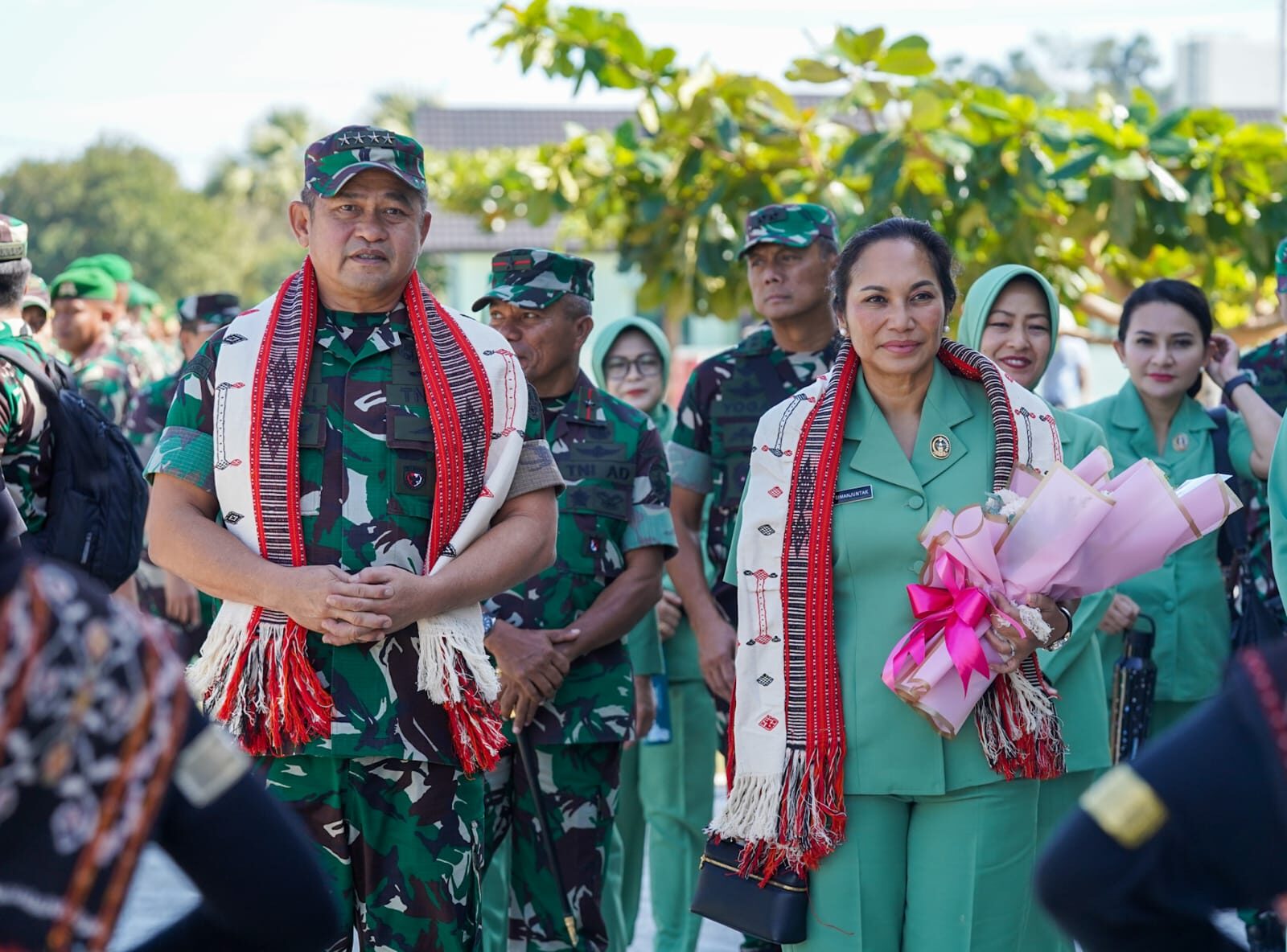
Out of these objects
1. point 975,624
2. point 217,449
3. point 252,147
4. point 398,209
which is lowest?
point 975,624

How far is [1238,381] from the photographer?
6.08 m

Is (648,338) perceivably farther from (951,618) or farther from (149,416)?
(951,618)

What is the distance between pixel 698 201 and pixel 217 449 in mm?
5878

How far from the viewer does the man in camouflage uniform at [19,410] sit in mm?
4812

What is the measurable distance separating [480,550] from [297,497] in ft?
1.45

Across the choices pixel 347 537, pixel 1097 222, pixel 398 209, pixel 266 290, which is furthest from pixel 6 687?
pixel 266 290

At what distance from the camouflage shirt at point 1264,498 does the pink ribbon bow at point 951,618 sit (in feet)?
6.43

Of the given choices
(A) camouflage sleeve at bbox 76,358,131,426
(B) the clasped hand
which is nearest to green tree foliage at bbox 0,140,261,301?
(A) camouflage sleeve at bbox 76,358,131,426

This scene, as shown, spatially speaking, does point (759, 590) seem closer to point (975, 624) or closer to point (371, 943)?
point (975, 624)

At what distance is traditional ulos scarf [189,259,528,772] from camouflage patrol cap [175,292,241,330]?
4646 mm

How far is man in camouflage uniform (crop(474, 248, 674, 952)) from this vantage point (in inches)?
209

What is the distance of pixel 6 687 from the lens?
183 centimetres

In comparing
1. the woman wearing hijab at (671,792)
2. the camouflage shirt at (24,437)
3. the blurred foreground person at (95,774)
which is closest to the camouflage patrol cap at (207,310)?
the woman wearing hijab at (671,792)

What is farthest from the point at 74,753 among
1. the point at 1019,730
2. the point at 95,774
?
the point at 1019,730
